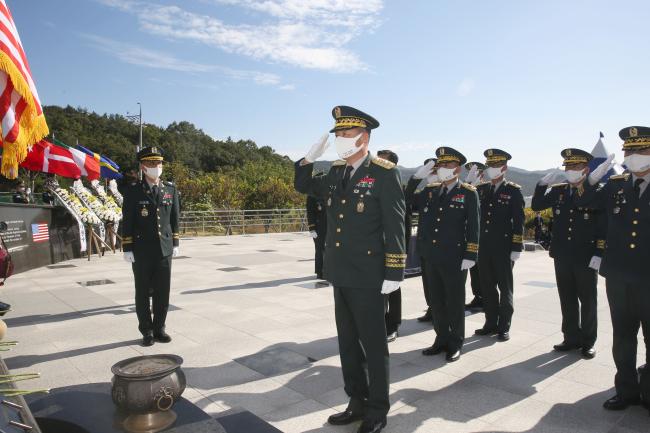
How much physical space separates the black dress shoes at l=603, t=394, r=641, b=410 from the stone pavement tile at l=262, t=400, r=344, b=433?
1989 mm

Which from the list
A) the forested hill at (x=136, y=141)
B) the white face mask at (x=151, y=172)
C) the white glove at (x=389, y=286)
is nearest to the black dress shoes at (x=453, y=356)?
the white glove at (x=389, y=286)

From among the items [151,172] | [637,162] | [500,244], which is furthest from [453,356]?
[151,172]

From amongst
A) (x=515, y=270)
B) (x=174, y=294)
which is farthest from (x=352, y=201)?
(x=515, y=270)

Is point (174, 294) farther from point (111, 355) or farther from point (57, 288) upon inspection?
point (111, 355)

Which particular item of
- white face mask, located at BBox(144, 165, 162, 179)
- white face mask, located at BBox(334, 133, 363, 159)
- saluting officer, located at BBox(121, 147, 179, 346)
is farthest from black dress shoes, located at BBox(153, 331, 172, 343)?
white face mask, located at BBox(334, 133, 363, 159)

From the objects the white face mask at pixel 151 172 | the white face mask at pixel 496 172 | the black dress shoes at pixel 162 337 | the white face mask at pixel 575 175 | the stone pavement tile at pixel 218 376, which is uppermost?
the white face mask at pixel 151 172

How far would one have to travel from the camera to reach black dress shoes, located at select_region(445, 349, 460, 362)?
15.2 ft

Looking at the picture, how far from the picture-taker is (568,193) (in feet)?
16.6

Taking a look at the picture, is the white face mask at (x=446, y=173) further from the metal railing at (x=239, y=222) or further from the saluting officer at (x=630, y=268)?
the metal railing at (x=239, y=222)

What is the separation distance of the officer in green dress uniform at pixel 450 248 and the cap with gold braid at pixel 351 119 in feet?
5.72

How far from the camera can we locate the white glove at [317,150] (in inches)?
136

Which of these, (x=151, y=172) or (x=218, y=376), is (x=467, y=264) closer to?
(x=218, y=376)

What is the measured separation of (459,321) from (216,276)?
6.30m

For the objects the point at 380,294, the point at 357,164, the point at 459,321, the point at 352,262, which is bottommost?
the point at 459,321
